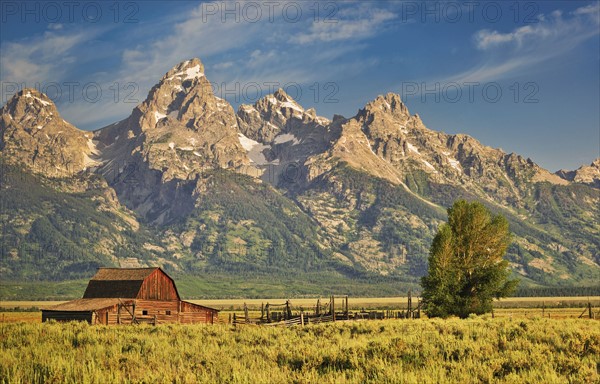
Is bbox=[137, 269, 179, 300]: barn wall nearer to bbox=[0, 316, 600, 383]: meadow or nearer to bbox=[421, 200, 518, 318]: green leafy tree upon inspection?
bbox=[421, 200, 518, 318]: green leafy tree

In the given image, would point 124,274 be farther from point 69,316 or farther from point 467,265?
point 467,265

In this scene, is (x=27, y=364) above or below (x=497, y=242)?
below

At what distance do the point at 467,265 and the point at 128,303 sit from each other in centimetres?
3800

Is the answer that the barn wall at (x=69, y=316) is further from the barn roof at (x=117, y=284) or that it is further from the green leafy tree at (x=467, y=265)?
the green leafy tree at (x=467, y=265)

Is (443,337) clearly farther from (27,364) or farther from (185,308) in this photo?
(185,308)

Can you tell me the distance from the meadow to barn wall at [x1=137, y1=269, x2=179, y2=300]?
148ft

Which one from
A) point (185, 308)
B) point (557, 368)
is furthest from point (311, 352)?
point (185, 308)

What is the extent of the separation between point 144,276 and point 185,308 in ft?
26.9

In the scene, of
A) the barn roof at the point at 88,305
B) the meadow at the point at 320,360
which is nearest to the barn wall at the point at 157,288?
the barn roof at the point at 88,305

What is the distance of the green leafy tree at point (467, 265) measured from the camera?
192ft

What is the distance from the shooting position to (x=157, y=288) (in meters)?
74.4

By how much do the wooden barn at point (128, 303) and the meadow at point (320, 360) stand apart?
4048cm

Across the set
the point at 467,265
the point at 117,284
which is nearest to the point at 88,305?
the point at 117,284

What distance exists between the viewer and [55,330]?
1278 inches
